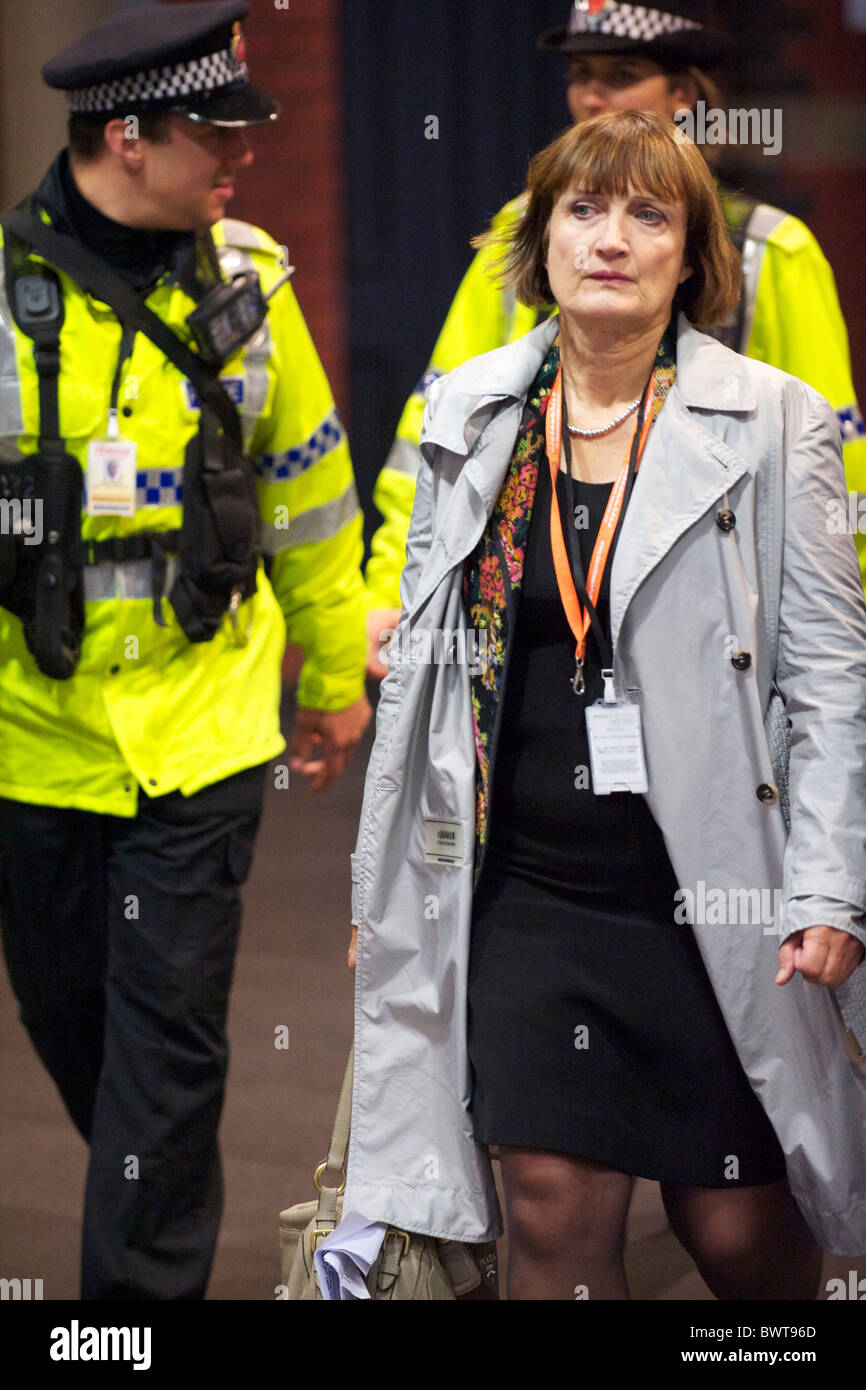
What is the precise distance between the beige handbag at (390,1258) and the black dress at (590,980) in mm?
192

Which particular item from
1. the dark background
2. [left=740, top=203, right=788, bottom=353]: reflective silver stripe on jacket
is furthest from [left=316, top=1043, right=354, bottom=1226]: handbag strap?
the dark background

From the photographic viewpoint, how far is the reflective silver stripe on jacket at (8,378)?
3.40 m

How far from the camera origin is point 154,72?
3480mm

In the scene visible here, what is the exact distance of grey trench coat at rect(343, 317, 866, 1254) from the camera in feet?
8.31

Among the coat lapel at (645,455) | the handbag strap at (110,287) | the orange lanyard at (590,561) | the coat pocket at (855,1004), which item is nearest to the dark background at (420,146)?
the handbag strap at (110,287)

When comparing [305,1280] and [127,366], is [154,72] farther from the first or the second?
[305,1280]

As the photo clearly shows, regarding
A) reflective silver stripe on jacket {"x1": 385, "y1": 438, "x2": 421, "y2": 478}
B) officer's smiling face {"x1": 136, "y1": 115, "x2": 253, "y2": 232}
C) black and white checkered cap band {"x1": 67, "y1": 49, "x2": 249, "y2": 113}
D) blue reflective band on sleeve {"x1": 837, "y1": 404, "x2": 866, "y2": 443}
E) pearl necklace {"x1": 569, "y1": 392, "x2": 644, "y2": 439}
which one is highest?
black and white checkered cap band {"x1": 67, "y1": 49, "x2": 249, "y2": 113}

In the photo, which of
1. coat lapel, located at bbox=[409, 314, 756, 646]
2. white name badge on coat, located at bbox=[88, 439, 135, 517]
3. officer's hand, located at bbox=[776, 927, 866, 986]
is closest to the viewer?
officer's hand, located at bbox=[776, 927, 866, 986]

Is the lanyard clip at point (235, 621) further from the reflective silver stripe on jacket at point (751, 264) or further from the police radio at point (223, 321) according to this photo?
the reflective silver stripe on jacket at point (751, 264)

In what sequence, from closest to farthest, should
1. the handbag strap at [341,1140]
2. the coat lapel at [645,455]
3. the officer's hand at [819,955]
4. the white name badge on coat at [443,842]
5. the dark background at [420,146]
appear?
1. the officer's hand at [819,955]
2. the coat lapel at [645,455]
3. the white name badge on coat at [443,842]
4. the handbag strap at [341,1140]
5. the dark background at [420,146]

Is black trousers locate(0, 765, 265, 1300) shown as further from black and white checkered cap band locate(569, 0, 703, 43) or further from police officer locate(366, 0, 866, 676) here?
black and white checkered cap band locate(569, 0, 703, 43)

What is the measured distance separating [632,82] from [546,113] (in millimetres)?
4196

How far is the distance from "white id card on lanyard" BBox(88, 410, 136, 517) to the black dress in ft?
3.34

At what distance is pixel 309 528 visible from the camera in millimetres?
3816
